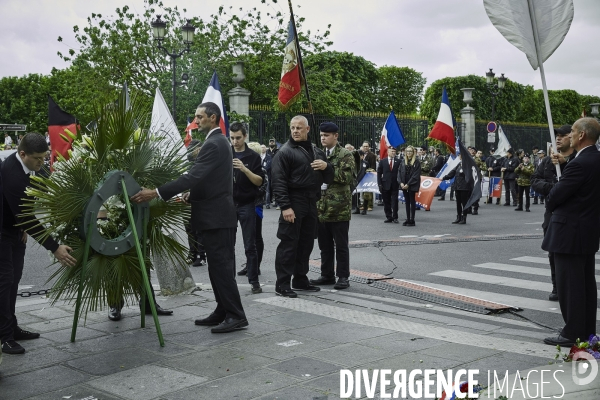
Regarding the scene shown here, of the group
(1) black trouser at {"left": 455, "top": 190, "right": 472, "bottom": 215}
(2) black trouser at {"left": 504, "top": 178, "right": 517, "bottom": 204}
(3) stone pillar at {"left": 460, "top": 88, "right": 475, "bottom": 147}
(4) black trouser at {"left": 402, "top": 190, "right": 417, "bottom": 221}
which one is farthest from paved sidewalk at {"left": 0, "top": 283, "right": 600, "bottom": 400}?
(3) stone pillar at {"left": 460, "top": 88, "right": 475, "bottom": 147}

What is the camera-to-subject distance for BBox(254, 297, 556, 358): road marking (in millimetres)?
5590

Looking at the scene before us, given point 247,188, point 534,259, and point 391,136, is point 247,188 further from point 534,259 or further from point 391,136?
point 391,136

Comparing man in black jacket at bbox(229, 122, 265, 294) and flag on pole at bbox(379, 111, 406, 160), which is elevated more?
flag on pole at bbox(379, 111, 406, 160)

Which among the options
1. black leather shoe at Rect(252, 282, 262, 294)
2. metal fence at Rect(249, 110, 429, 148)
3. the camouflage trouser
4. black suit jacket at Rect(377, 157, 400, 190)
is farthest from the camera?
metal fence at Rect(249, 110, 429, 148)

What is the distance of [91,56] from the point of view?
31.1m

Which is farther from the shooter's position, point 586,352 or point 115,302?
point 115,302

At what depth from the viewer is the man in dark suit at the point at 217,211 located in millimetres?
6202

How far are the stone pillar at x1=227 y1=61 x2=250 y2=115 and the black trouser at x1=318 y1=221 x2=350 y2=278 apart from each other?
19.7 m

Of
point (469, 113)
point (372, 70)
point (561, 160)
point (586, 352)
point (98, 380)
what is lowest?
point (98, 380)

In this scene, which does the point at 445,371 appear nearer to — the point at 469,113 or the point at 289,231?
the point at 289,231

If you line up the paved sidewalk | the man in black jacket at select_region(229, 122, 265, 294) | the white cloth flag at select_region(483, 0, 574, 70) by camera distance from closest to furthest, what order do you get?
the paved sidewalk < the white cloth flag at select_region(483, 0, 574, 70) < the man in black jacket at select_region(229, 122, 265, 294)

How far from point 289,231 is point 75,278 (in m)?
2.77

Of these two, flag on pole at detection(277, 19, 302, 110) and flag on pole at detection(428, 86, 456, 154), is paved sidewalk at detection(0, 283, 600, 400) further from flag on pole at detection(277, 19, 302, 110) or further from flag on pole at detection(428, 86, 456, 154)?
flag on pole at detection(428, 86, 456, 154)

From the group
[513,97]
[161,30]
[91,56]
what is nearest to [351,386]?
[161,30]
